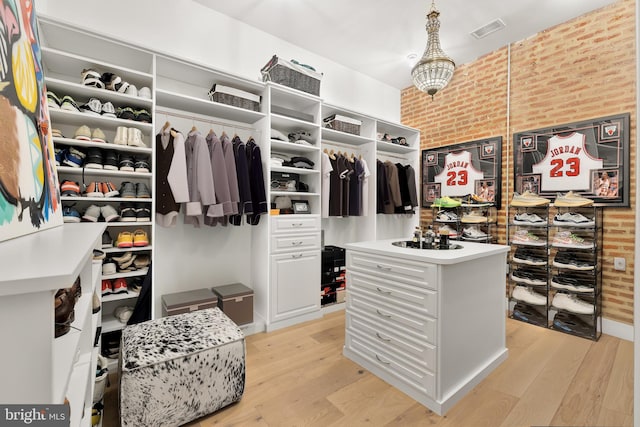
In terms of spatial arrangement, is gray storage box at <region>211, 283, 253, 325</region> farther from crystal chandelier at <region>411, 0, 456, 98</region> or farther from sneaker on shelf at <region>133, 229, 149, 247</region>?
crystal chandelier at <region>411, 0, 456, 98</region>

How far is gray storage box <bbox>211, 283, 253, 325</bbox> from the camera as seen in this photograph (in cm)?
247

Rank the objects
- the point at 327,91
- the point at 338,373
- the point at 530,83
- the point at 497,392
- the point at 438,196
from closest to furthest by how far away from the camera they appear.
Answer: the point at 497,392
the point at 338,373
the point at 530,83
the point at 327,91
the point at 438,196

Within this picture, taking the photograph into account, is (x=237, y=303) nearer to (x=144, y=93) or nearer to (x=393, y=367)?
(x=393, y=367)

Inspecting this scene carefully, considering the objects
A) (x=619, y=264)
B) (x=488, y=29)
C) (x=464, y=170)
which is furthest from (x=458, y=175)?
(x=619, y=264)

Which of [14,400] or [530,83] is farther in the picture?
[530,83]

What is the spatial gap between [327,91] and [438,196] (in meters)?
2.16

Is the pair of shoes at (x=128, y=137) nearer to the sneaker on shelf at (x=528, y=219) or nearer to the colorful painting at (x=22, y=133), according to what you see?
the colorful painting at (x=22, y=133)

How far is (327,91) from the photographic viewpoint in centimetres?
374

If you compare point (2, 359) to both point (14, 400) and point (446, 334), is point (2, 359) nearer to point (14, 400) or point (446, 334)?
point (14, 400)

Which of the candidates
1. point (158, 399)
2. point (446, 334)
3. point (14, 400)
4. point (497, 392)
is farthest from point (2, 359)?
point (497, 392)

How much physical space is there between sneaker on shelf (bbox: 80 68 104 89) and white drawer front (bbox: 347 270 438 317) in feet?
7.35

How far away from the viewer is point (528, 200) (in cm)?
296

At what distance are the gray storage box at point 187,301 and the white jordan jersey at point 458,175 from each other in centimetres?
328

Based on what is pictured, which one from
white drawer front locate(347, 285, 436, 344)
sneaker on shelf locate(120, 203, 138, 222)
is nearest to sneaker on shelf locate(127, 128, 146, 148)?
sneaker on shelf locate(120, 203, 138, 222)
